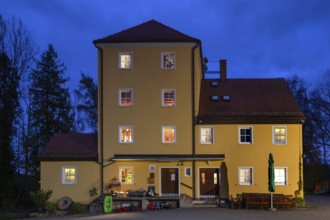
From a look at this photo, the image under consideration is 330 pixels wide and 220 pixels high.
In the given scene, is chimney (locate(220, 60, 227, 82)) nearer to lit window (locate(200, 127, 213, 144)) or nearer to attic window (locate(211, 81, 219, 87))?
attic window (locate(211, 81, 219, 87))

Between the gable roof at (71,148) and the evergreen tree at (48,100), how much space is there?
37.7 ft

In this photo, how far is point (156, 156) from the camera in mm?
30766

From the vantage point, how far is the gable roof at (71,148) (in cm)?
3119

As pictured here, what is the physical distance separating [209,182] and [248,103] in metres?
5.82

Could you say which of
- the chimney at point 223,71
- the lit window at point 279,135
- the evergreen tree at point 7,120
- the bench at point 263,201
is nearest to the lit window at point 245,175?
the bench at point 263,201

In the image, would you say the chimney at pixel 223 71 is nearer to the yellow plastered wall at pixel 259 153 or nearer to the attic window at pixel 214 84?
the attic window at pixel 214 84

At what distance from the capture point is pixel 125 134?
103ft

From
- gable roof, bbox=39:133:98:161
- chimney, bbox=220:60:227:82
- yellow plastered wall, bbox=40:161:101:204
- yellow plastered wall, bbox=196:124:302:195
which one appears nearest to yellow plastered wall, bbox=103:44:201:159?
gable roof, bbox=39:133:98:161

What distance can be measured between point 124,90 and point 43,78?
17322mm

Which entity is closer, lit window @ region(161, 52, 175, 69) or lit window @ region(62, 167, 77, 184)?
lit window @ region(62, 167, 77, 184)

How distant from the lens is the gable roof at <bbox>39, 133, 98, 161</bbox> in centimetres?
3119

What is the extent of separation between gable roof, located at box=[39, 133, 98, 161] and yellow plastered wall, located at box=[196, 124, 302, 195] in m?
6.93

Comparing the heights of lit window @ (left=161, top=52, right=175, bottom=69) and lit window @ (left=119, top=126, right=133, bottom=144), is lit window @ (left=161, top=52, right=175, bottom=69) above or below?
above

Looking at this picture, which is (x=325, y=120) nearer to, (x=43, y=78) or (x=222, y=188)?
(x=222, y=188)
